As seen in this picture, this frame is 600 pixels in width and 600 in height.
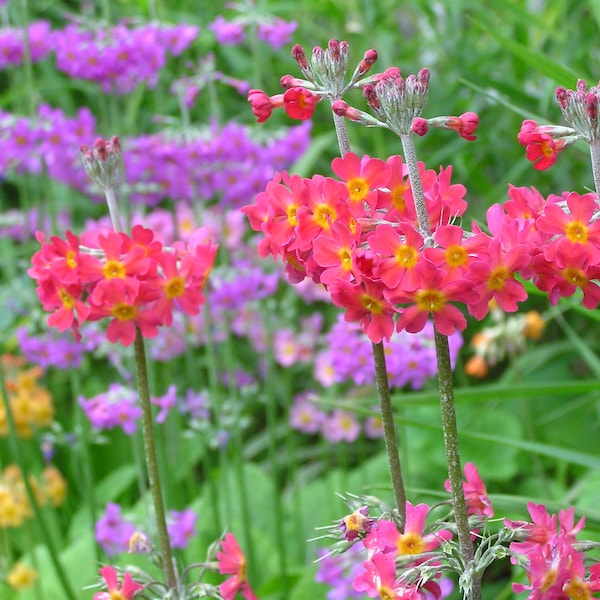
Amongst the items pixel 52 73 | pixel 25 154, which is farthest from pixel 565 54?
pixel 52 73

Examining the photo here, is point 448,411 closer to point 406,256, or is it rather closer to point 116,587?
point 406,256

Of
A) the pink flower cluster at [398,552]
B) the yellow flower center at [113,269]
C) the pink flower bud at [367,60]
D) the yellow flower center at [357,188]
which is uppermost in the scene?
the pink flower bud at [367,60]

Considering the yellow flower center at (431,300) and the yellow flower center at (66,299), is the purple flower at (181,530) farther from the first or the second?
the yellow flower center at (431,300)

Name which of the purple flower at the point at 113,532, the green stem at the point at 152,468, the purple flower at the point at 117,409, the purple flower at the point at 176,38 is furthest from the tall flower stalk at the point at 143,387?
the purple flower at the point at 176,38

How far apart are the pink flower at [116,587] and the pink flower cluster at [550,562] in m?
0.47

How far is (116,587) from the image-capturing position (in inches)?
50.1

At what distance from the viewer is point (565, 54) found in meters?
2.86

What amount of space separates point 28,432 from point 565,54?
1.99 metres

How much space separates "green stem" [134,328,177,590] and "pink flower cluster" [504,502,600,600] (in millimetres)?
469

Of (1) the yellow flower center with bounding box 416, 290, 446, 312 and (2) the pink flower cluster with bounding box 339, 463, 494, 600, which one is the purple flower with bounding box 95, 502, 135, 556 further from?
(1) the yellow flower center with bounding box 416, 290, 446, 312

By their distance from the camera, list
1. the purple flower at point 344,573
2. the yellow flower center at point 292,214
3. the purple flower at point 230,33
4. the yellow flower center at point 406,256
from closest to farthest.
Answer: the yellow flower center at point 406,256, the yellow flower center at point 292,214, the purple flower at point 344,573, the purple flower at point 230,33

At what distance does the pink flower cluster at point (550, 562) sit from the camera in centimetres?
105

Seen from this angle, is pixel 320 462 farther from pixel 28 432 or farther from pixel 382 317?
pixel 382 317

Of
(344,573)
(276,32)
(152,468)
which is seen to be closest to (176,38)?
(276,32)
